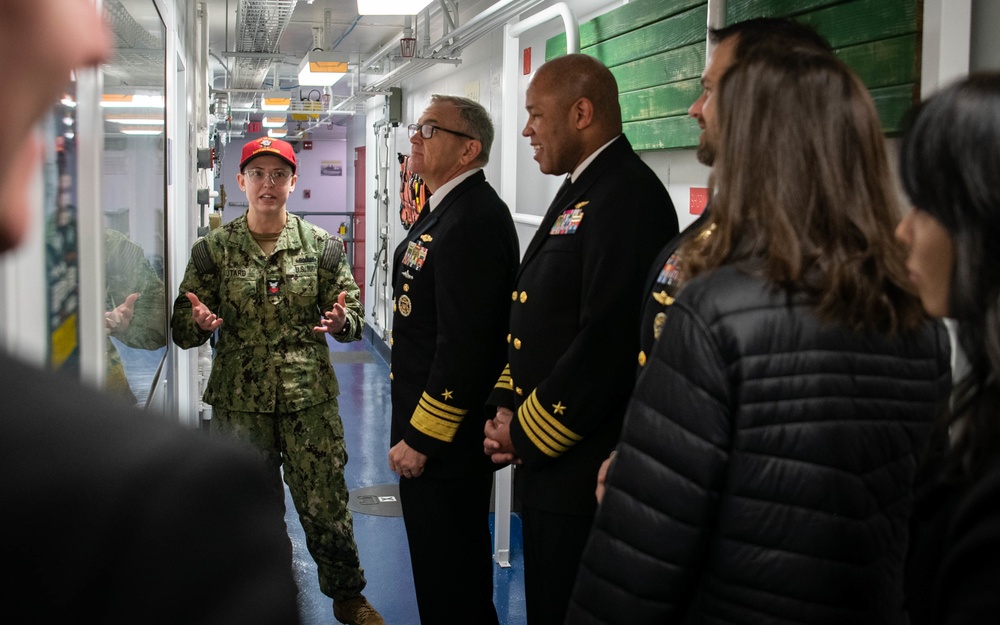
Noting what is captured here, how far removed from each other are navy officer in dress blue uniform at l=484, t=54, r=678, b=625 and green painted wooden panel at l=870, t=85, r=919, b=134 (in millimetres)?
536

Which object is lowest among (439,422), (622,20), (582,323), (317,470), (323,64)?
(317,470)

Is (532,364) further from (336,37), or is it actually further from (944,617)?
(336,37)

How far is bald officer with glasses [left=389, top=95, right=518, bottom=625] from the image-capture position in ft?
9.13

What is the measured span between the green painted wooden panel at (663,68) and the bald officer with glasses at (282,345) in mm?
1286

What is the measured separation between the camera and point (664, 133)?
10.5ft

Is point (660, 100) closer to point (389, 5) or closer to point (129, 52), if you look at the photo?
point (129, 52)

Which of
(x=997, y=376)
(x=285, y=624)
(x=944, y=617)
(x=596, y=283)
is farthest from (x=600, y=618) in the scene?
(x=285, y=624)

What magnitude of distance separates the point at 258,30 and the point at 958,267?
6701 millimetres

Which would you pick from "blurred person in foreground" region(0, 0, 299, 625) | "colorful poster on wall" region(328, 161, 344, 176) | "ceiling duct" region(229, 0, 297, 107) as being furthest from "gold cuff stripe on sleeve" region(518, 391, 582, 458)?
"colorful poster on wall" region(328, 161, 344, 176)

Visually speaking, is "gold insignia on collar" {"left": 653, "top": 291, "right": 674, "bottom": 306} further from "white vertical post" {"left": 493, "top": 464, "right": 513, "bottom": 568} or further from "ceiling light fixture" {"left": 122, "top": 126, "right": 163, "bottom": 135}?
"white vertical post" {"left": 493, "top": 464, "right": 513, "bottom": 568}

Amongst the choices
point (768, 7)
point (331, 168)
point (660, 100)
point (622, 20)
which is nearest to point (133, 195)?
point (768, 7)

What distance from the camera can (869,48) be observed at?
209cm

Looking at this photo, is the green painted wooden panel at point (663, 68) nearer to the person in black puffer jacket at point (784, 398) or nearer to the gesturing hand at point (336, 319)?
the gesturing hand at point (336, 319)

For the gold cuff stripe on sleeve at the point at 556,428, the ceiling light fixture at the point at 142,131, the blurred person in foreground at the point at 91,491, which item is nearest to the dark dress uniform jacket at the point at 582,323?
the gold cuff stripe on sleeve at the point at 556,428
